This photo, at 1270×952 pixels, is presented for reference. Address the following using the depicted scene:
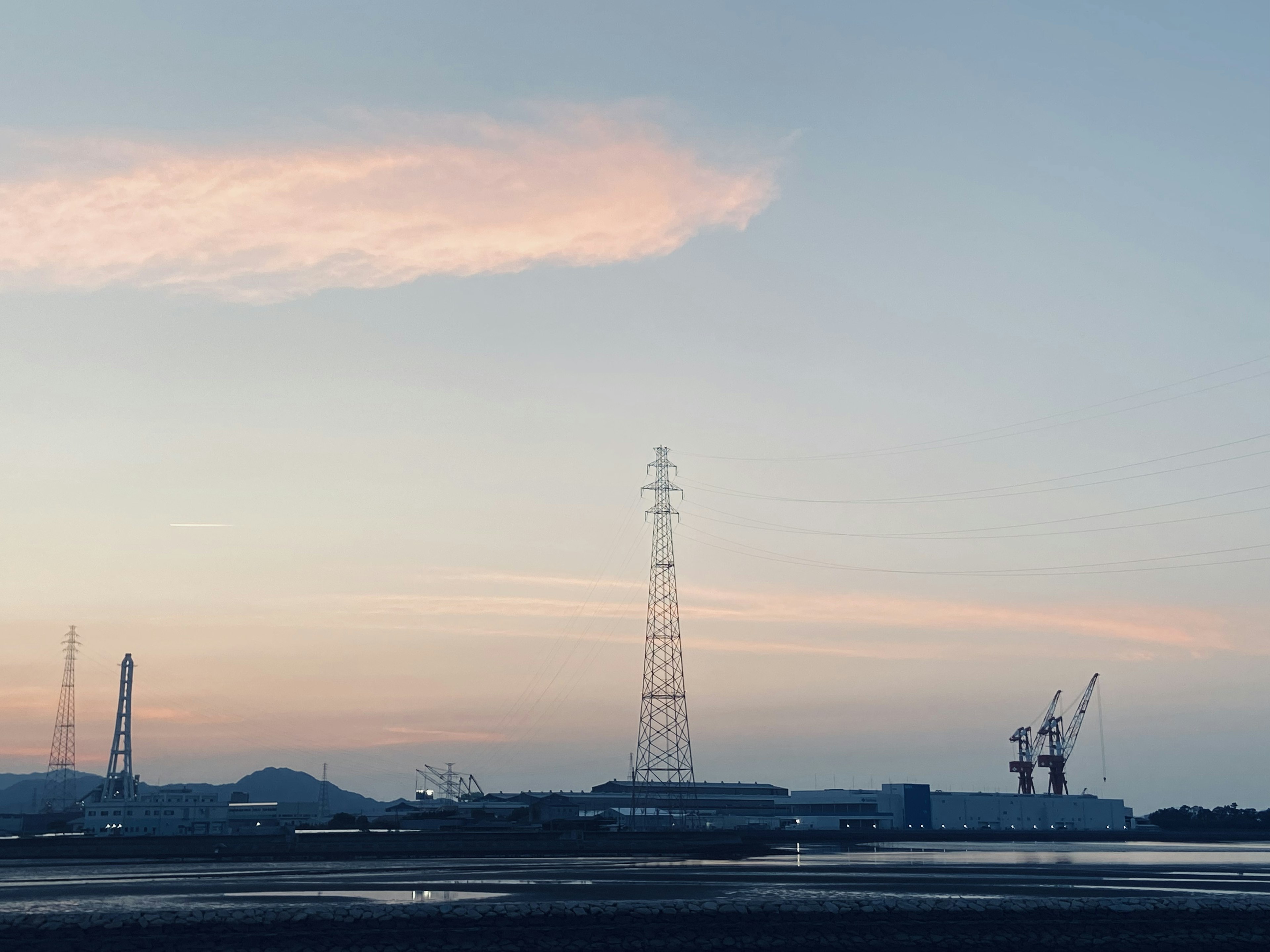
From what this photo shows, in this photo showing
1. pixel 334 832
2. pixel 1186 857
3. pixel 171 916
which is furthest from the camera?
pixel 334 832

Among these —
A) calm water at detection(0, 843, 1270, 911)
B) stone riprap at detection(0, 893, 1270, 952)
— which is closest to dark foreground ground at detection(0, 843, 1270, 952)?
stone riprap at detection(0, 893, 1270, 952)

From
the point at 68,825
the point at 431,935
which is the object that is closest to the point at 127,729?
the point at 68,825

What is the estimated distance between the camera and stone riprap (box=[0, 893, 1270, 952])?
41594 mm

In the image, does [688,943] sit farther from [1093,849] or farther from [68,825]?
[68,825]

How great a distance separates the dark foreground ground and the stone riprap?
0.12 metres

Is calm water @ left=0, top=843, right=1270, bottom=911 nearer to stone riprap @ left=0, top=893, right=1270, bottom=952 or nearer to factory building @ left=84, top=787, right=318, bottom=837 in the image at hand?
stone riprap @ left=0, top=893, right=1270, bottom=952

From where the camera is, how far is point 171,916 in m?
45.8

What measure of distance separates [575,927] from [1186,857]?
96420mm

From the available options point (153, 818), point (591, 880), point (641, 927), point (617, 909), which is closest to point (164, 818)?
point (153, 818)

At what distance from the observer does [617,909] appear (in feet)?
159

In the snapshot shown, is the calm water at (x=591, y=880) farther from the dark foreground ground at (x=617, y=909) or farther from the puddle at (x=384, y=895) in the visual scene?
the dark foreground ground at (x=617, y=909)

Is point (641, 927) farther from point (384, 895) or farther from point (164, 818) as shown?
point (164, 818)

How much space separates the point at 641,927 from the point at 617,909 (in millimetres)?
3196

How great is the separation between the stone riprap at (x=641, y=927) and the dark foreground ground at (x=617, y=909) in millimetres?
118
